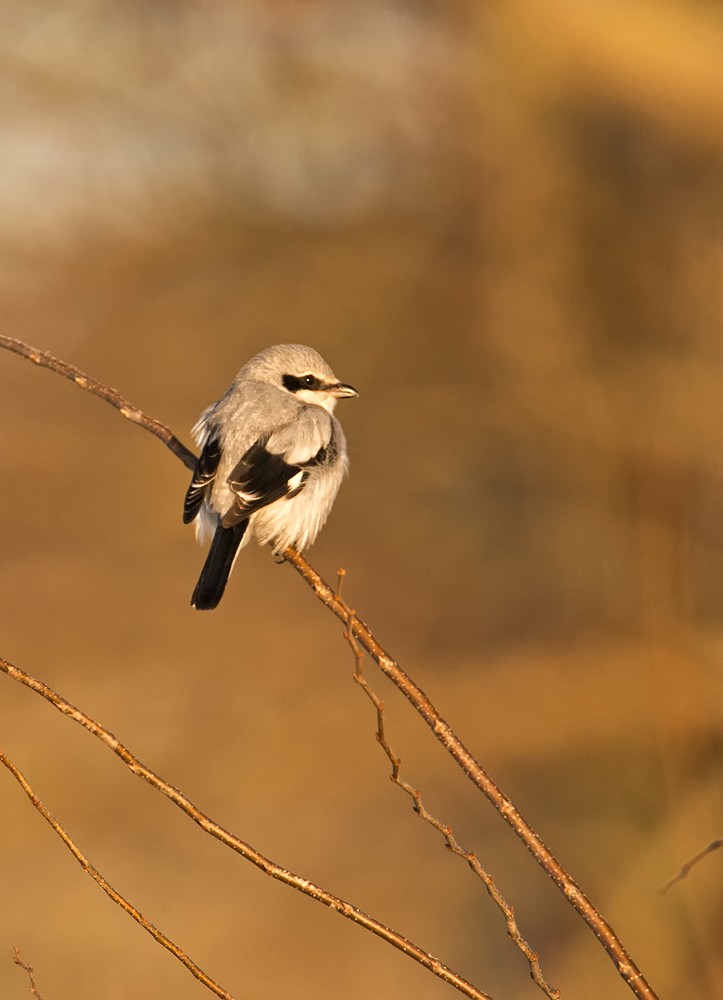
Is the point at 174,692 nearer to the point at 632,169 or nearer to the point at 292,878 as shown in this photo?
the point at 632,169

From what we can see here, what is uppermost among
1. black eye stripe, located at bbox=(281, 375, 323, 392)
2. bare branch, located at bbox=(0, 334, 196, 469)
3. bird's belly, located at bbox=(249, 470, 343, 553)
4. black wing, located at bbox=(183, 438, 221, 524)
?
black eye stripe, located at bbox=(281, 375, 323, 392)

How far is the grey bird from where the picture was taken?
2.97 meters

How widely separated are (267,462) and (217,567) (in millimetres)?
342

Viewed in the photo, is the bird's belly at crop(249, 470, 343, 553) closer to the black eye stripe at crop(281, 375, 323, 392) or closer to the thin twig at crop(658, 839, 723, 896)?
the black eye stripe at crop(281, 375, 323, 392)

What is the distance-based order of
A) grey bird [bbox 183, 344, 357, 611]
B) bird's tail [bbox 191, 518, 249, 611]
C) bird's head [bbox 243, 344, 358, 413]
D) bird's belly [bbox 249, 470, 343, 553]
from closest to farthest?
1. bird's tail [bbox 191, 518, 249, 611]
2. grey bird [bbox 183, 344, 357, 611]
3. bird's belly [bbox 249, 470, 343, 553]
4. bird's head [bbox 243, 344, 358, 413]

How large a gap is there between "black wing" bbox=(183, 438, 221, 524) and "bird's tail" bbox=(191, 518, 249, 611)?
94 mm

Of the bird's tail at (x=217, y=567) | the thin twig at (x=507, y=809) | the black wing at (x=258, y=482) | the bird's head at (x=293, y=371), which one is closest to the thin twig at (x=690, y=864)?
the thin twig at (x=507, y=809)

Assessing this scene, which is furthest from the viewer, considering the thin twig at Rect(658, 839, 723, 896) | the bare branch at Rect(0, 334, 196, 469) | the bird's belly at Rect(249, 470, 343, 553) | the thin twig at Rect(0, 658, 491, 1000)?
the bird's belly at Rect(249, 470, 343, 553)

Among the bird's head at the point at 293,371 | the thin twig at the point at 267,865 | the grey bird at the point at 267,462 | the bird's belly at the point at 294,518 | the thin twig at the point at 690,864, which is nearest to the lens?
the thin twig at the point at 267,865

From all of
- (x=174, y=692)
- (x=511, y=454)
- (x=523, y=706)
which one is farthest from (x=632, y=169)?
(x=174, y=692)

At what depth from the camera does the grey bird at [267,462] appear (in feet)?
9.75

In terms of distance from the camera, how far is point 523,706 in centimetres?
802

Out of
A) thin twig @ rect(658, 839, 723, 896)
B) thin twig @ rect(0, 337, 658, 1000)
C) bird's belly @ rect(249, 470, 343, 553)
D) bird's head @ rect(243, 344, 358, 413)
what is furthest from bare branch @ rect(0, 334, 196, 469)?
thin twig @ rect(658, 839, 723, 896)

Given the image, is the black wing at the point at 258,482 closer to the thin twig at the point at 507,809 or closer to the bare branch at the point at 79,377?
the bare branch at the point at 79,377
